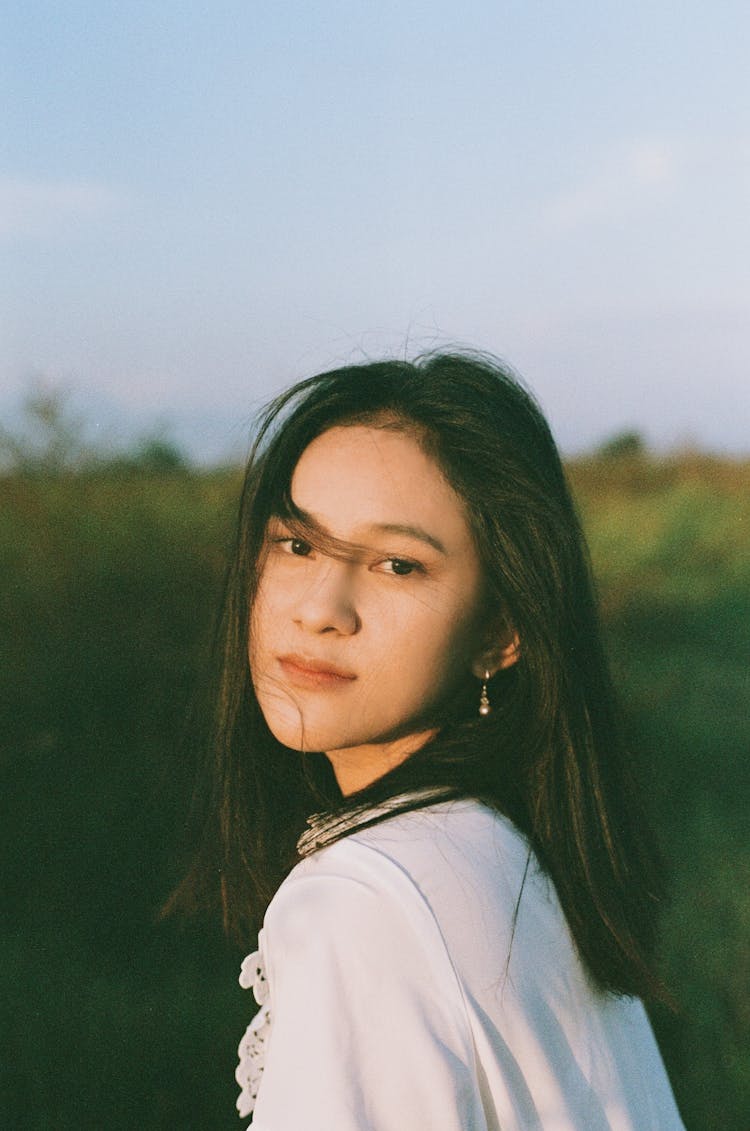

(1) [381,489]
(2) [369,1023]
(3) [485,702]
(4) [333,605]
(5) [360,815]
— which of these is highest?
(1) [381,489]

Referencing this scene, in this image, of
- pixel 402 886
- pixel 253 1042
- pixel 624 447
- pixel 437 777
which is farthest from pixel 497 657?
pixel 624 447

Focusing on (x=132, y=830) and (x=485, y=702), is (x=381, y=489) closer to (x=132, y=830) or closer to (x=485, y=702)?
(x=485, y=702)

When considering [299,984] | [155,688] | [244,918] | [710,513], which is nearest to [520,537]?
[299,984]

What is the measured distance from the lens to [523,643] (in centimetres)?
151

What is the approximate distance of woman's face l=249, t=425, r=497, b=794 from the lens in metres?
1.42

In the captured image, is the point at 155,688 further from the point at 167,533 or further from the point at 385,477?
the point at 385,477

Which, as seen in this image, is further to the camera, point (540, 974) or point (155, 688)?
point (155, 688)

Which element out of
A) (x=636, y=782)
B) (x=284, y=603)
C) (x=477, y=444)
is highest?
(x=477, y=444)

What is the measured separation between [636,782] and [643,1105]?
40 centimetres

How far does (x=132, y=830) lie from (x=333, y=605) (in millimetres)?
1419

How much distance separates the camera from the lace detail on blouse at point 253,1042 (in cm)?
139

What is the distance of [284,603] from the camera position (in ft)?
4.95

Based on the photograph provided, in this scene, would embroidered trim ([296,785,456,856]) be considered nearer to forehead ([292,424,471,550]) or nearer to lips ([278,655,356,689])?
lips ([278,655,356,689])

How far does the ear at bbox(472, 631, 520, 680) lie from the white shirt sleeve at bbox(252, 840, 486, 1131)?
0.41 meters
